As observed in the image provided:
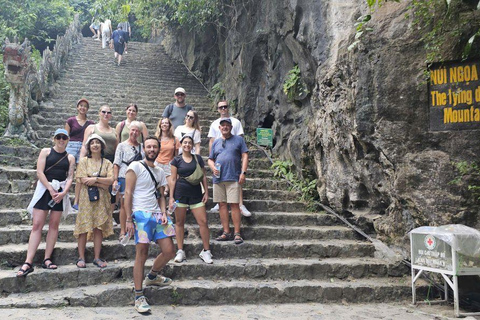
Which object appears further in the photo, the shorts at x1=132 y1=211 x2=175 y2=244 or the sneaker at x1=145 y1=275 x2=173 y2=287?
the sneaker at x1=145 y1=275 x2=173 y2=287

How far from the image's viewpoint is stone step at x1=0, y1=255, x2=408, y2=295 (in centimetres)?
435

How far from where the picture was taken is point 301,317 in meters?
4.28

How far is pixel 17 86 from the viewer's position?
7410mm

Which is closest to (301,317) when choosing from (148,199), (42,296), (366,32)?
(148,199)

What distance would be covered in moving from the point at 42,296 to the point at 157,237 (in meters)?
1.37

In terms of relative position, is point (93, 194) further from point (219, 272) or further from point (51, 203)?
point (219, 272)

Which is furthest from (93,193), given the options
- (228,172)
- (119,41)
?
(119,41)

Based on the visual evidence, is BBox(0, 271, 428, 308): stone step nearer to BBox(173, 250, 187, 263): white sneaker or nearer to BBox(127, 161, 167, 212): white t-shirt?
BBox(173, 250, 187, 263): white sneaker

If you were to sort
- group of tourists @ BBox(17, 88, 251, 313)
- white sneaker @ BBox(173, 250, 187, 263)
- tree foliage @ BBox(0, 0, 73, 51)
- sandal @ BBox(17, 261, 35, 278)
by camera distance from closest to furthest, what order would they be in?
group of tourists @ BBox(17, 88, 251, 313) → sandal @ BBox(17, 261, 35, 278) → white sneaker @ BBox(173, 250, 187, 263) → tree foliage @ BBox(0, 0, 73, 51)

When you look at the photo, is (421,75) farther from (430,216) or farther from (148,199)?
(148,199)

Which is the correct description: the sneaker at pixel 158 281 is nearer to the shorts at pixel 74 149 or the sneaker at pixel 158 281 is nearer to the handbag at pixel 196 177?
the handbag at pixel 196 177

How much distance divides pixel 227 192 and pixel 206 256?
3.23 feet

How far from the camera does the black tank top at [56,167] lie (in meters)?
4.61

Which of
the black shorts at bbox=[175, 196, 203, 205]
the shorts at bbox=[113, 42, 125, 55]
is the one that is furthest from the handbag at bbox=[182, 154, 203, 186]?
the shorts at bbox=[113, 42, 125, 55]
